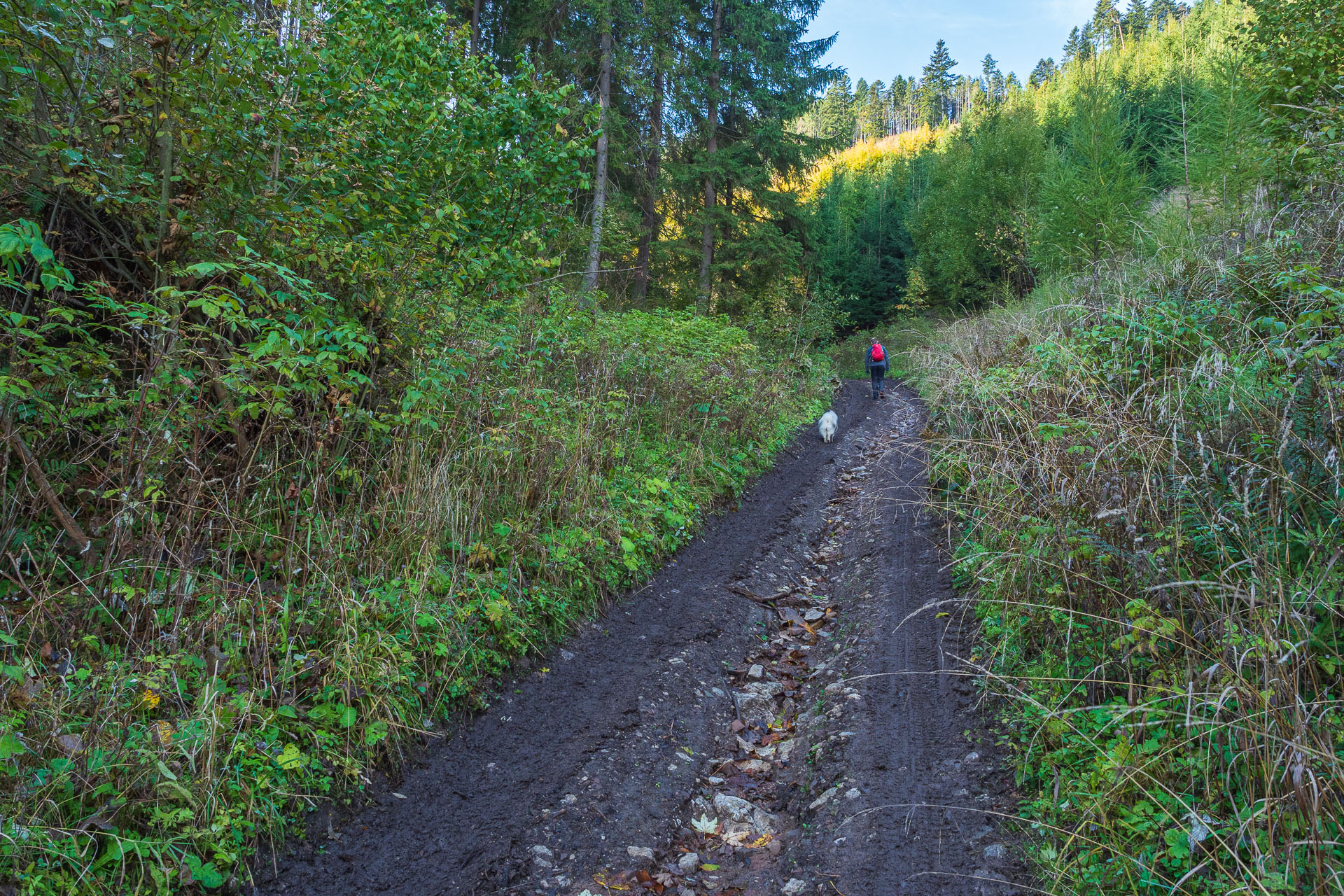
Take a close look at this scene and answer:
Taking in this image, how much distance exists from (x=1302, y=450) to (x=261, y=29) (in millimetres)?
6461

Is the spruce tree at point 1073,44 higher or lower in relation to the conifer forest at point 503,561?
higher

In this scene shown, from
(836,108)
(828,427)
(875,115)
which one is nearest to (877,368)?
(828,427)

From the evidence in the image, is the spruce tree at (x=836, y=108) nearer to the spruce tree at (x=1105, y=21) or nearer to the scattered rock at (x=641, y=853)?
the spruce tree at (x=1105, y=21)

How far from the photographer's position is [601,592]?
5.22m

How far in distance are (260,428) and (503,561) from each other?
184 centimetres

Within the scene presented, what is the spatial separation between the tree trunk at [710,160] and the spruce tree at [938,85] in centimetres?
9518

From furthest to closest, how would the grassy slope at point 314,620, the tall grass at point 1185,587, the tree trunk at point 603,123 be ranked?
the tree trunk at point 603,123 → the grassy slope at point 314,620 → the tall grass at point 1185,587

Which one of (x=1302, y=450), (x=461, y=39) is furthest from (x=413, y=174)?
(x=1302, y=450)

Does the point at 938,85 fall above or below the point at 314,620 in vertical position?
above

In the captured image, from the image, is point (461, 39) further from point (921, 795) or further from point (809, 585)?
point (921, 795)

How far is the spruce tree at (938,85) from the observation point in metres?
98.0

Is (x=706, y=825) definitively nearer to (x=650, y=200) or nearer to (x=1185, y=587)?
(x=1185, y=587)

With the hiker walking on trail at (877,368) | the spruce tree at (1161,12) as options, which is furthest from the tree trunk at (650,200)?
the spruce tree at (1161,12)

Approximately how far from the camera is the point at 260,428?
4223mm
